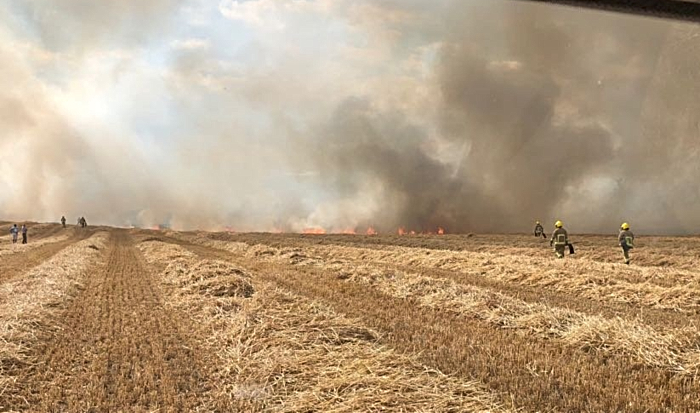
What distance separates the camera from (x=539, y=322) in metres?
10.4

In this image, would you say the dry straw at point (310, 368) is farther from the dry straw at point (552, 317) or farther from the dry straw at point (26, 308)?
the dry straw at point (552, 317)

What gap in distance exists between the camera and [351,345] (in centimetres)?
841

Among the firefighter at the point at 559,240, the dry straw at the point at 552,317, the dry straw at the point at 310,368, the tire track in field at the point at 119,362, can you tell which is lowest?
the tire track in field at the point at 119,362

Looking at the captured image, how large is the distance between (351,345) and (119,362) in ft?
11.9

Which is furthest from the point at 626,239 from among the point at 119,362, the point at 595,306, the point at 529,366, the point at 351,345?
the point at 119,362

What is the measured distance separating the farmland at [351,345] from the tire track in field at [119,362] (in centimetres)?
3

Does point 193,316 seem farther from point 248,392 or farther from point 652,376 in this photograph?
point 652,376

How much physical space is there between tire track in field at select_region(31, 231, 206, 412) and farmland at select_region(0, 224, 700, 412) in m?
0.03

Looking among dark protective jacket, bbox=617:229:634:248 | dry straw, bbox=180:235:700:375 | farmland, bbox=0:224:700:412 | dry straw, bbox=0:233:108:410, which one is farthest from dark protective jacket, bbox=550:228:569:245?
dry straw, bbox=0:233:108:410

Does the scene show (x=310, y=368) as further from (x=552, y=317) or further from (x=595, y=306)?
(x=595, y=306)

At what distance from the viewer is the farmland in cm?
627

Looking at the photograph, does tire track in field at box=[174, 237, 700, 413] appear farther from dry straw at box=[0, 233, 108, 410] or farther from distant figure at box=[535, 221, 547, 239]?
distant figure at box=[535, 221, 547, 239]

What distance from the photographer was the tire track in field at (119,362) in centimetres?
631

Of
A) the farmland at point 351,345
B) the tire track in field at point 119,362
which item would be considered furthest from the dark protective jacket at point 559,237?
the tire track in field at point 119,362
